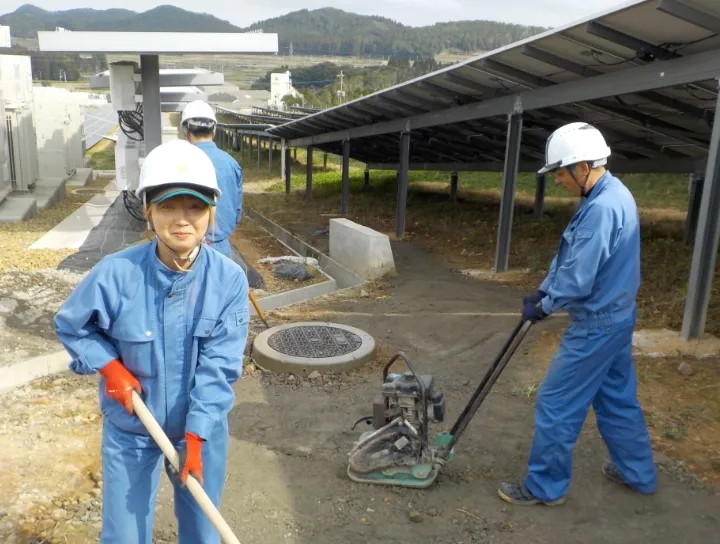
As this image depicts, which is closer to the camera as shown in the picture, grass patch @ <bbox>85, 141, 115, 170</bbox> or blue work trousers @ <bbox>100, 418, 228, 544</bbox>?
blue work trousers @ <bbox>100, 418, 228, 544</bbox>

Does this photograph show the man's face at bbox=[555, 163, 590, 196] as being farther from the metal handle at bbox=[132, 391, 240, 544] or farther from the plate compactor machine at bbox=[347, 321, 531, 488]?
the metal handle at bbox=[132, 391, 240, 544]

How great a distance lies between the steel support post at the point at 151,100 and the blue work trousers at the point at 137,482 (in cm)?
1154

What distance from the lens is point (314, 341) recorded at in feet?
20.0

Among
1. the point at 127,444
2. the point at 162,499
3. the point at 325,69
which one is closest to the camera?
the point at 127,444

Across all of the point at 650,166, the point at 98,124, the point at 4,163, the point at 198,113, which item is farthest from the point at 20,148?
the point at 98,124

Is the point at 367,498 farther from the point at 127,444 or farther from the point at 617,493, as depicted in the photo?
the point at 127,444

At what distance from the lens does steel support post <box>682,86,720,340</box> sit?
5.75m

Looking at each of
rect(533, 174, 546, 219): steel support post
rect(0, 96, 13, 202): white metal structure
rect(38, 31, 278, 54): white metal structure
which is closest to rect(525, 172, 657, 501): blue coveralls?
rect(38, 31, 278, 54): white metal structure

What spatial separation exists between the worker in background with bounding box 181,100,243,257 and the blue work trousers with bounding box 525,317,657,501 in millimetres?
2870

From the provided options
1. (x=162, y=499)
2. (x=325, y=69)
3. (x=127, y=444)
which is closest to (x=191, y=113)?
(x=162, y=499)

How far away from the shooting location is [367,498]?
367 centimetres

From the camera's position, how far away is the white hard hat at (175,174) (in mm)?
2127

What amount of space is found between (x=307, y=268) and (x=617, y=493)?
7358mm

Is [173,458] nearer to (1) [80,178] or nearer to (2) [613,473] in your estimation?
(2) [613,473]
